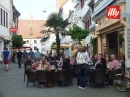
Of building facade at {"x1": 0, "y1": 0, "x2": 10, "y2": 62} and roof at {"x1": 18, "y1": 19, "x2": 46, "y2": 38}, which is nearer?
building facade at {"x1": 0, "y1": 0, "x2": 10, "y2": 62}

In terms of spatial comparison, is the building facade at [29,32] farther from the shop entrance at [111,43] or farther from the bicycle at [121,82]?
the bicycle at [121,82]

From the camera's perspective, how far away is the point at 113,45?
20.2 m

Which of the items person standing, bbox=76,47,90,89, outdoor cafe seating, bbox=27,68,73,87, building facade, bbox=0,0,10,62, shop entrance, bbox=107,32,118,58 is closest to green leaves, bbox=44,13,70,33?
building facade, bbox=0,0,10,62

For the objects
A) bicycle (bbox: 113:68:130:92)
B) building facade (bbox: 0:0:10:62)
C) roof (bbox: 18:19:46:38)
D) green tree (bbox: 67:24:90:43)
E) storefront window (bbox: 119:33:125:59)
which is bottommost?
bicycle (bbox: 113:68:130:92)

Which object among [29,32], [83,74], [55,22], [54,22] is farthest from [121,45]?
[29,32]

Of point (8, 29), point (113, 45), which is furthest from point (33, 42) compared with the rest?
point (113, 45)

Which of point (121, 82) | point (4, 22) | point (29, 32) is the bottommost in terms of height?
point (121, 82)

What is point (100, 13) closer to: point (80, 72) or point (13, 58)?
point (80, 72)

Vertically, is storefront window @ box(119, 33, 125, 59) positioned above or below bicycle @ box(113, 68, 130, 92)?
above

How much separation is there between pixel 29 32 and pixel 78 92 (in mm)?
94158

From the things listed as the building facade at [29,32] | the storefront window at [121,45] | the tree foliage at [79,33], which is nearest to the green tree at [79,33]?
the tree foliage at [79,33]

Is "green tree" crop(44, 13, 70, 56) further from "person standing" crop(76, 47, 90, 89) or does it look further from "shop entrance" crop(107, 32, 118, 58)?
"person standing" crop(76, 47, 90, 89)

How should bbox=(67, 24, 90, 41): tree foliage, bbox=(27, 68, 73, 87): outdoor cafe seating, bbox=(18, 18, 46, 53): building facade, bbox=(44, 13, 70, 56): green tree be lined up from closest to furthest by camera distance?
bbox=(27, 68, 73, 87): outdoor cafe seating < bbox=(67, 24, 90, 41): tree foliage < bbox=(44, 13, 70, 56): green tree < bbox=(18, 18, 46, 53): building facade

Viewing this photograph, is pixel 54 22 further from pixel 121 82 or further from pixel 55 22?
pixel 121 82
